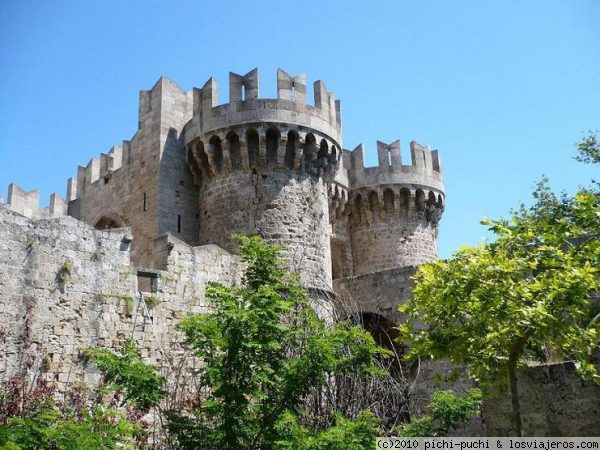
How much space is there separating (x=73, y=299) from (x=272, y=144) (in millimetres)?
7239

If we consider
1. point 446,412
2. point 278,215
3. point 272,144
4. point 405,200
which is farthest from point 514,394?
point 405,200

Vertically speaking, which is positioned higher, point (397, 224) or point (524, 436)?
point (397, 224)

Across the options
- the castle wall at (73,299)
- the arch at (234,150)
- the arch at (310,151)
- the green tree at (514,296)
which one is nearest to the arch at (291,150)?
the arch at (310,151)

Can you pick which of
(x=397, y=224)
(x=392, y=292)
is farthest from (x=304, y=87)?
(x=397, y=224)

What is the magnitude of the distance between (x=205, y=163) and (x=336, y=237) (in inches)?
278

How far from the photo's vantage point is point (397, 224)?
910 inches

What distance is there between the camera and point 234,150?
1684 cm

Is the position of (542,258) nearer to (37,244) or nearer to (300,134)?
(37,244)

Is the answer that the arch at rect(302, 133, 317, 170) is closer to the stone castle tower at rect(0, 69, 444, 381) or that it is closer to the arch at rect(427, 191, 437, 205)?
the stone castle tower at rect(0, 69, 444, 381)

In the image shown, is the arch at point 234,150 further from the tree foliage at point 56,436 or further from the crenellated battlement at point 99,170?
the tree foliage at point 56,436

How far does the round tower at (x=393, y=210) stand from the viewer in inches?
898

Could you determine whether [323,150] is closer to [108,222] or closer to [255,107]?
[255,107]

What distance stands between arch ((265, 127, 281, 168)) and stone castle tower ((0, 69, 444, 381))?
4cm

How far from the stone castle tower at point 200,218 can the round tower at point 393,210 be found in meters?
0.04
